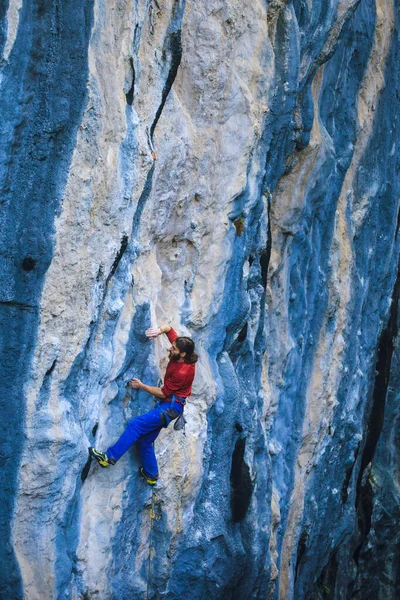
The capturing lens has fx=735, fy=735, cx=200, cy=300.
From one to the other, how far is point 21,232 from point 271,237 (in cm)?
370

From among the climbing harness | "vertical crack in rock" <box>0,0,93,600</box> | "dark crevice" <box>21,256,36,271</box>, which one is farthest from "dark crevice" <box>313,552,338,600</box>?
"dark crevice" <box>21,256,36,271</box>

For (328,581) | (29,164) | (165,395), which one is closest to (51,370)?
(165,395)

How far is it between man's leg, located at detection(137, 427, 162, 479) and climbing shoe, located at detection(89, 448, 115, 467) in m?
0.36

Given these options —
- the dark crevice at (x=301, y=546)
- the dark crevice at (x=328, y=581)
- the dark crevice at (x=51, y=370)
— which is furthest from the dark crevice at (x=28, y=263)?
the dark crevice at (x=328, y=581)

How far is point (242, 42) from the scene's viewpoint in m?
6.73

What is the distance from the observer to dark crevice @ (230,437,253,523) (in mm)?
7402

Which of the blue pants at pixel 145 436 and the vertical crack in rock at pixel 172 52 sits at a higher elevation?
the vertical crack in rock at pixel 172 52

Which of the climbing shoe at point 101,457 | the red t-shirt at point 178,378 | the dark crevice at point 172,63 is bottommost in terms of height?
the climbing shoe at point 101,457

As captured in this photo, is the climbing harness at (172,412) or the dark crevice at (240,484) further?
the dark crevice at (240,484)

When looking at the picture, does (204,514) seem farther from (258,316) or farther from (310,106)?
(310,106)

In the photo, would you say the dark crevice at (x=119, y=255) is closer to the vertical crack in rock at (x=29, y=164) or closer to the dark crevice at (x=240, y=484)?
the vertical crack in rock at (x=29, y=164)

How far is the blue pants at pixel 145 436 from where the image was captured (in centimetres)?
591

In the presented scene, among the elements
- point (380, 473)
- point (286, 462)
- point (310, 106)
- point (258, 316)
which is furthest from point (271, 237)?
point (380, 473)

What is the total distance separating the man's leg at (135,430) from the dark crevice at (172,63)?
7.54 feet
